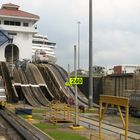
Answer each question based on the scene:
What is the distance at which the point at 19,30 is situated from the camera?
7912 centimetres

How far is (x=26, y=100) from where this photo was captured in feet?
180

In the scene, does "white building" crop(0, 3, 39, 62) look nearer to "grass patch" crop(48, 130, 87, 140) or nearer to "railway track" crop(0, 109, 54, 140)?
"railway track" crop(0, 109, 54, 140)

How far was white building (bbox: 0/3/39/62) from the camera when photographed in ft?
258

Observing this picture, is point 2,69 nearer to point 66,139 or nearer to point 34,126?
point 34,126

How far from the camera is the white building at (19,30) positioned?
78.7 m

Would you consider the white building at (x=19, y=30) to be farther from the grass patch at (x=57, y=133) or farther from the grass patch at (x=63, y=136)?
the grass patch at (x=63, y=136)

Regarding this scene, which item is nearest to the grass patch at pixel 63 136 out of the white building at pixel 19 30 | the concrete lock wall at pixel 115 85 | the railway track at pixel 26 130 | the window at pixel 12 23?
the railway track at pixel 26 130

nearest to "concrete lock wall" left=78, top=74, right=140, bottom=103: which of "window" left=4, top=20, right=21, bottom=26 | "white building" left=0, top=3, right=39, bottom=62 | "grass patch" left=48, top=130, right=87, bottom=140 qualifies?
"white building" left=0, top=3, right=39, bottom=62

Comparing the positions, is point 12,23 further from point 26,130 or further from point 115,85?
point 26,130

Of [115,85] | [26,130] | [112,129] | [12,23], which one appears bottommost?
[112,129]

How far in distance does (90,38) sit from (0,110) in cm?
1199

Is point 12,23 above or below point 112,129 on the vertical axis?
above

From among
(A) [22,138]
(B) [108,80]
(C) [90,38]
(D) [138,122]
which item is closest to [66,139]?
(A) [22,138]

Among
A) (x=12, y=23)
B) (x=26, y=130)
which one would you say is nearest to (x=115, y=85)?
(x=12, y=23)
